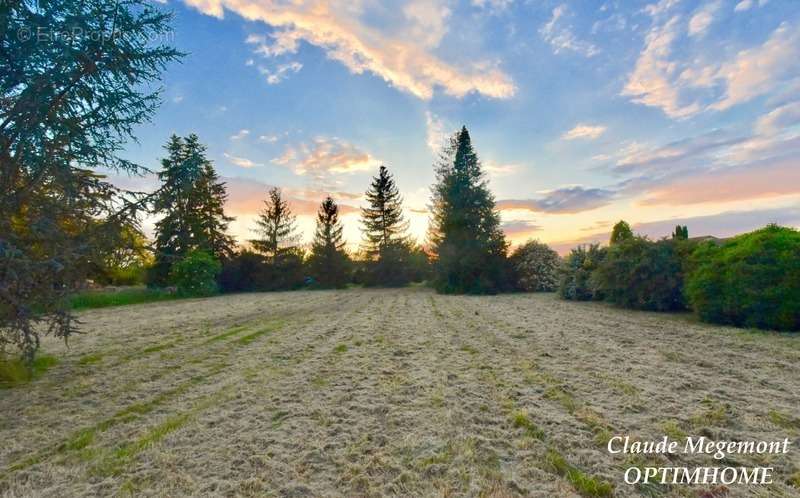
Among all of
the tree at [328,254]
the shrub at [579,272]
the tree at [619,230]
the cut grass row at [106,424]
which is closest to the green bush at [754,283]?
the shrub at [579,272]

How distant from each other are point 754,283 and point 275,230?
28.3 m

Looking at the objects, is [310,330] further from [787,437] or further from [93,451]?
[787,437]

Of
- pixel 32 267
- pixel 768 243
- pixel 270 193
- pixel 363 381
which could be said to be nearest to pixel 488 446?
pixel 363 381

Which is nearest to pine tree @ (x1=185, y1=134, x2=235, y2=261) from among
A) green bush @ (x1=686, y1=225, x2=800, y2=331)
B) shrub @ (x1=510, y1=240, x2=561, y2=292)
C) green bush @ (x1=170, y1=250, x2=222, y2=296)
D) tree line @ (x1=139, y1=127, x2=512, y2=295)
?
tree line @ (x1=139, y1=127, x2=512, y2=295)

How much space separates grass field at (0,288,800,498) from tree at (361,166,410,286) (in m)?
22.3

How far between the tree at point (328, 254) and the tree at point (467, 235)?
31.6 ft

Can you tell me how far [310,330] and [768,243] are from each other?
10074 mm

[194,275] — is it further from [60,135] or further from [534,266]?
[534,266]

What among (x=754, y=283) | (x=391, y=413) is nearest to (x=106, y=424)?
(x=391, y=413)

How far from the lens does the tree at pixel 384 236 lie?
29.2 m

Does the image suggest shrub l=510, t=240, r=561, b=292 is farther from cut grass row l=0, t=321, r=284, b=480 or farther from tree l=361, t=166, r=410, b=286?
cut grass row l=0, t=321, r=284, b=480

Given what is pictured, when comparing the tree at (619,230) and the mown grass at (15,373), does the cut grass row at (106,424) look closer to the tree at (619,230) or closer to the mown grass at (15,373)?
the mown grass at (15,373)

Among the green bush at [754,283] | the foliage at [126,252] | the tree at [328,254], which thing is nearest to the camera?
the foliage at [126,252]

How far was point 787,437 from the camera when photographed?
2.76m
